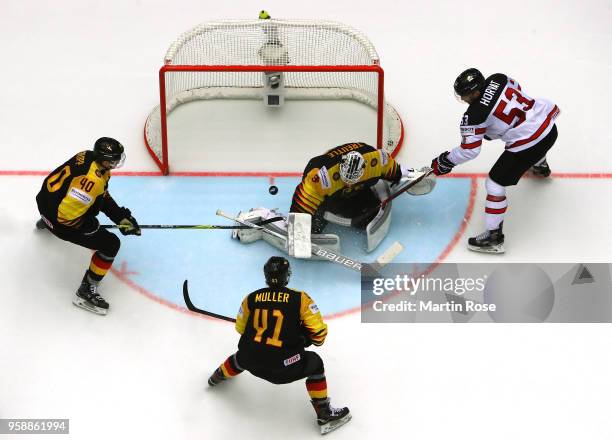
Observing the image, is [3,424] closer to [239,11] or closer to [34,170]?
[34,170]

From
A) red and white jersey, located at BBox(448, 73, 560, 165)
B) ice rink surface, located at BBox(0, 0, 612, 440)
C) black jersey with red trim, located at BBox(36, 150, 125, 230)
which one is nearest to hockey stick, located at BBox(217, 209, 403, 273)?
ice rink surface, located at BBox(0, 0, 612, 440)

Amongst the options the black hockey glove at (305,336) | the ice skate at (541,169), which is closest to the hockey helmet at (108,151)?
the black hockey glove at (305,336)

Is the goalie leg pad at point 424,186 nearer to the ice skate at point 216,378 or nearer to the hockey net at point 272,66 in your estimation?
the hockey net at point 272,66

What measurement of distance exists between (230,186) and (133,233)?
35.2 inches

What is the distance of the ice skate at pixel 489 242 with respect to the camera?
614cm

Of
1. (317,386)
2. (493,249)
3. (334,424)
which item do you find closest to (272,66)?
(493,249)

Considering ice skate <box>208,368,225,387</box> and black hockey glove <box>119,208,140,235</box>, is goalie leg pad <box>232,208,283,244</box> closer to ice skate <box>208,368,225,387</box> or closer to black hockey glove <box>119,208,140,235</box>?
black hockey glove <box>119,208,140,235</box>

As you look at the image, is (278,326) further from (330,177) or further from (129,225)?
(129,225)

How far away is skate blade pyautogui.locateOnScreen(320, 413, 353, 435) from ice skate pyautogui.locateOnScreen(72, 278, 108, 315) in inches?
55.9

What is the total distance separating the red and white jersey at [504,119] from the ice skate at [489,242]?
48 centimetres

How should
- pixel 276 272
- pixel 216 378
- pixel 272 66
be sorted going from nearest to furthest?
pixel 276 272 → pixel 216 378 → pixel 272 66

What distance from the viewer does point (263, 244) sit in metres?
6.23

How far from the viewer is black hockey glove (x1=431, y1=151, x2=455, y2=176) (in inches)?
238

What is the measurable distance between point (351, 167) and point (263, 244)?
2.63 ft
